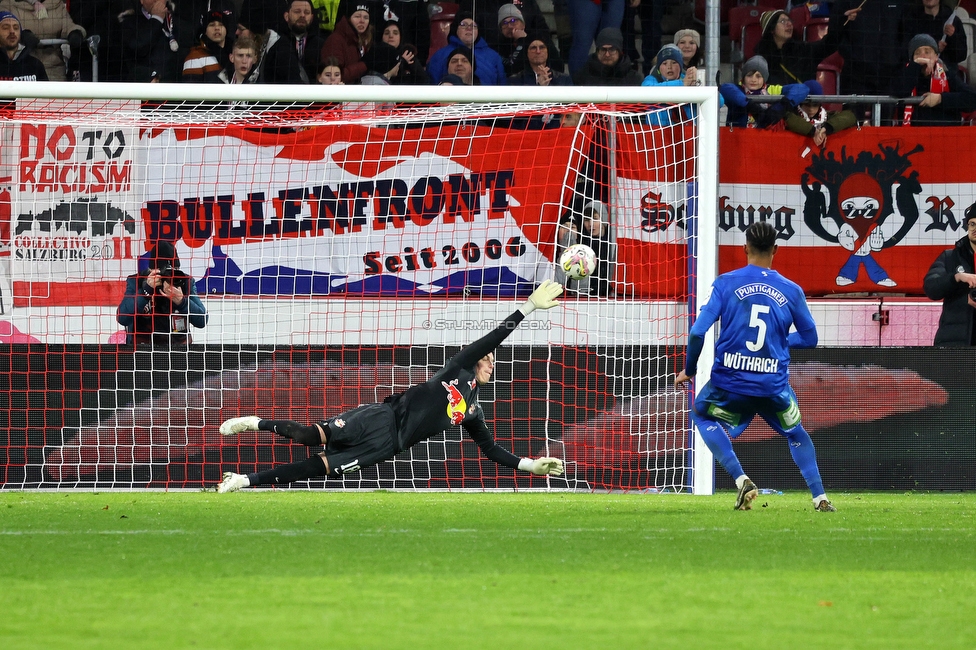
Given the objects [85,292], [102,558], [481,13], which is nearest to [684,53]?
[481,13]

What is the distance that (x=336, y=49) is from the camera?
44.8 ft

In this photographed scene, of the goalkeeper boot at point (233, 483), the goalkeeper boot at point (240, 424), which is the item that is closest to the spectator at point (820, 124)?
the goalkeeper boot at point (240, 424)

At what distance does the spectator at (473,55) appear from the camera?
13.5 m

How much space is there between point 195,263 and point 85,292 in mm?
977

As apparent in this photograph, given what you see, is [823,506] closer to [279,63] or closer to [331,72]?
[331,72]

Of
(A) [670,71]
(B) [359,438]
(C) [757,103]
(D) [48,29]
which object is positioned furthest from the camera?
(D) [48,29]

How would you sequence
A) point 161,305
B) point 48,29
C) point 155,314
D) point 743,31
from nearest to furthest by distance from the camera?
1. point 155,314
2. point 161,305
3. point 48,29
4. point 743,31

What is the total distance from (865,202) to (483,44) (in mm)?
4329

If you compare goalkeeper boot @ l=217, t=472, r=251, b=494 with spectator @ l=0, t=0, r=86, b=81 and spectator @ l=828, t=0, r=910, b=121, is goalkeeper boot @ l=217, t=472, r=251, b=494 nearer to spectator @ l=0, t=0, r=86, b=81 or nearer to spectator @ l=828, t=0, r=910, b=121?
spectator @ l=0, t=0, r=86, b=81

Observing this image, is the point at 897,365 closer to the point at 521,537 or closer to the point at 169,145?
the point at 521,537

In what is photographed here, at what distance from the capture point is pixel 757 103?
12.5m

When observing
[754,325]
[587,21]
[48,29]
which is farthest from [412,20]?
[754,325]

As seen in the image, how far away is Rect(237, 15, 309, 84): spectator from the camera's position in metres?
13.3

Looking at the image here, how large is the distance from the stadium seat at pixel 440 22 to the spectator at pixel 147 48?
8.36 feet
